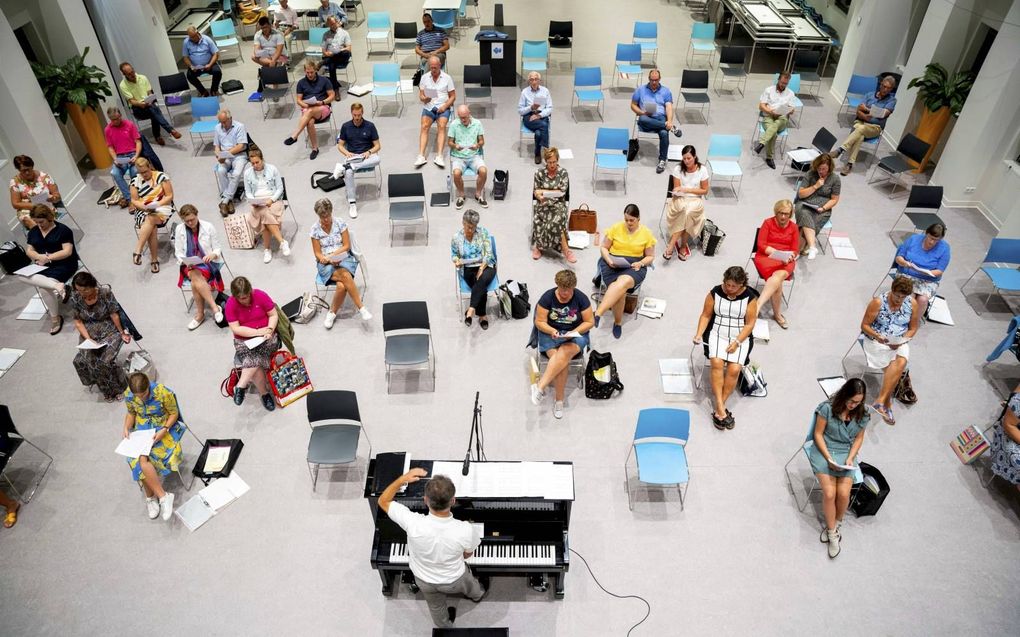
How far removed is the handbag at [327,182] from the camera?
32.5ft

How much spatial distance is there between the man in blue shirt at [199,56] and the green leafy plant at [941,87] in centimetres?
1145

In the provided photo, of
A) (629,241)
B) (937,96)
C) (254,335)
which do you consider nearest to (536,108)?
(629,241)

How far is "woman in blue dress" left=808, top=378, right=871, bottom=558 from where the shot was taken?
5.36 m

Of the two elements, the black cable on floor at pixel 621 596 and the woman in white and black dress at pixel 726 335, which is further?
the woman in white and black dress at pixel 726 335

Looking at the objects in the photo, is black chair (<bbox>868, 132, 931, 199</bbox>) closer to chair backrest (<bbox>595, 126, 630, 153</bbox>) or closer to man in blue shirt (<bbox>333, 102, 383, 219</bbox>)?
chair backrest (<bbox>595, 126, 630, 153</bbox>)

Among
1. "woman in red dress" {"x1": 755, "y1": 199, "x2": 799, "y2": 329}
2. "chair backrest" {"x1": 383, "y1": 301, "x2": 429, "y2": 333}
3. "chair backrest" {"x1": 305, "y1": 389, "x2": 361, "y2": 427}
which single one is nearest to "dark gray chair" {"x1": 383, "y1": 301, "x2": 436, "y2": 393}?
"chair backrest" {"x1": 383, "y1": 301, "x2": 429, "y2": 333}

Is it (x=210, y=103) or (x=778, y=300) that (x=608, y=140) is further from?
(x=210, y=103)

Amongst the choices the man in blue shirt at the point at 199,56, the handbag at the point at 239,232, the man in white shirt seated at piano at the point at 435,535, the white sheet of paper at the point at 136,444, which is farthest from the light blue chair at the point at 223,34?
the man in white shirt seated at piano at the point at 435,535

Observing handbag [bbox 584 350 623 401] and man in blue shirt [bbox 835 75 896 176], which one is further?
man in blue shirt [bbox 835 75 896 176]

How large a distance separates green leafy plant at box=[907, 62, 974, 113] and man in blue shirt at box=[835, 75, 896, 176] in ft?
1.27

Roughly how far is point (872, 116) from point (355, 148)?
7.68 meters

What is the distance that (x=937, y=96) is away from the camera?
982cm

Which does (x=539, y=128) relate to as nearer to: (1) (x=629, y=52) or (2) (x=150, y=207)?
(1) (x=629, y=52)

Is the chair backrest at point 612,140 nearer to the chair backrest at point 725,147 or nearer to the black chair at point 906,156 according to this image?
the chair backrest at point 725,147
